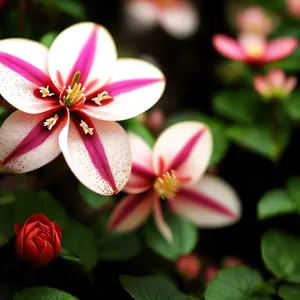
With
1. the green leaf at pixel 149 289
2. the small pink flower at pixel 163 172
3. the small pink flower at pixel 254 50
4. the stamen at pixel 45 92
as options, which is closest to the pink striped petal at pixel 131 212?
the small pink flower at pixel 163 172

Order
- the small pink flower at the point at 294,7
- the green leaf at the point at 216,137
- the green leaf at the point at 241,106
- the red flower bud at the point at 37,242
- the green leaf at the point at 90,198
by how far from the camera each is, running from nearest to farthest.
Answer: the red flower bud at the point at 37,242 → the green leaf at the point at 90,198 → the green leaf at the point at 216,137 → the green leaf at the point at 241,106 → the small pink flower at the point at 294,7

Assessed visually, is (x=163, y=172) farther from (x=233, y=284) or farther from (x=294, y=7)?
(x=294, y=7)

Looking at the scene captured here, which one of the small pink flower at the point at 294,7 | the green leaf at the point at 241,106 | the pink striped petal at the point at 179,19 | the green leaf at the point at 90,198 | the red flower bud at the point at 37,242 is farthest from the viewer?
the pink striped petal at the point at 179,19

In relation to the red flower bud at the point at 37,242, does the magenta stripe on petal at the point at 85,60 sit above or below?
above

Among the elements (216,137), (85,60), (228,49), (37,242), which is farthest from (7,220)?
(228,49)

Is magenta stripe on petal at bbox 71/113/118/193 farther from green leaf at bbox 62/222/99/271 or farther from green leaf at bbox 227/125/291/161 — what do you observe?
green leaf at bbox 227/125/291/161

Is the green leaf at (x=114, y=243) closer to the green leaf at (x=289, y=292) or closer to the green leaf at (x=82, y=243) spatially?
the green leaf at (x=82, y=243)

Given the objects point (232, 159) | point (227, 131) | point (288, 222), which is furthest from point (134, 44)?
point (288, 222)
